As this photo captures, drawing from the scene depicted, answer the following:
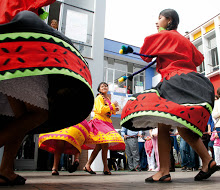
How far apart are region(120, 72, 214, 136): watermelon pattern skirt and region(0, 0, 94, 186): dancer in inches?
17.8

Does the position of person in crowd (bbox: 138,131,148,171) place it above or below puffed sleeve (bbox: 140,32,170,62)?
below

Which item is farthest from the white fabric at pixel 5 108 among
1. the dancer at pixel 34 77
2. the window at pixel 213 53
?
the window at pixel 213 53

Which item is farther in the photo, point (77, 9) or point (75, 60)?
point (77, 9)

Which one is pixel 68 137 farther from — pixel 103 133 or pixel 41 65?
pixel 41 65

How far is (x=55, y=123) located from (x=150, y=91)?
82 cm

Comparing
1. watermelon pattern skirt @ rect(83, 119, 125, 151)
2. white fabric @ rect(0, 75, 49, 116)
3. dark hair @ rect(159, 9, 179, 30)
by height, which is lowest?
watermelon pattern skirt @ rect(83, 119, 125, 151)

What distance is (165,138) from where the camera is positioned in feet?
6.61

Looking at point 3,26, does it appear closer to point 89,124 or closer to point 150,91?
point 150,91

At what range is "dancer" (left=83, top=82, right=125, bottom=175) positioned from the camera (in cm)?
371

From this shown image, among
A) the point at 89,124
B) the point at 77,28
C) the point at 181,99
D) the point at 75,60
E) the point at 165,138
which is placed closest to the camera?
the point at 75,60

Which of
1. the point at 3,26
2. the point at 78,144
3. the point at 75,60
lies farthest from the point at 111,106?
the point at 3,26

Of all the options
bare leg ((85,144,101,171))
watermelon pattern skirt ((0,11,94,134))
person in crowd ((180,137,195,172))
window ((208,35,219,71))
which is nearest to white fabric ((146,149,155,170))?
person in crowd ((180,137,195,172))

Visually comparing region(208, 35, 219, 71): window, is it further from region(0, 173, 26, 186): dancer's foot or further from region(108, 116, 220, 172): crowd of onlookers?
region(0, 173, 26, 186): dancer's foot

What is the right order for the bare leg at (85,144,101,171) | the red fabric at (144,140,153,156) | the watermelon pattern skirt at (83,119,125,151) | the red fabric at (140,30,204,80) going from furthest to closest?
the red fabric at (144,140,153,156) < the bare leg at (85,144,101,171) < the watermelon pattern skirt at (83,119,125,151) < the red fabric at (140,30,204,80)
